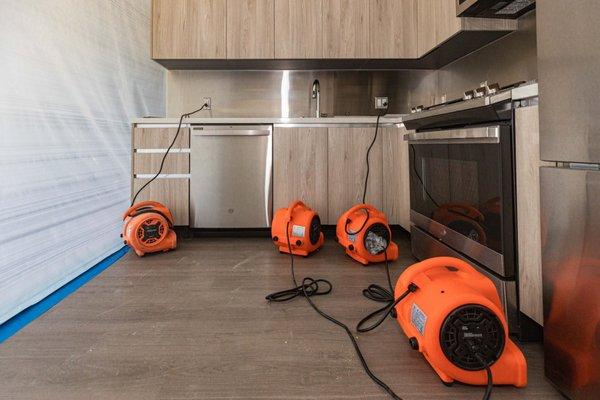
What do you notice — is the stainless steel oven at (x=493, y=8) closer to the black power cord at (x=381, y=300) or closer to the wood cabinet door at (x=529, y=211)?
the wood cabinet door at (x=529, y=211)

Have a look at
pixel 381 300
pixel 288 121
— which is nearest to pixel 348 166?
pixel 288 121

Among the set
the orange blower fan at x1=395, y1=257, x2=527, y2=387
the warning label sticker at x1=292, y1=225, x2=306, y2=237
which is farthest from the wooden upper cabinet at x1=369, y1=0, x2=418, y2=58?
the orange blower fan at x1=395, y1=257, x2=527, y2=387

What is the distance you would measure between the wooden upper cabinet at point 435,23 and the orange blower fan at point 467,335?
1.70m

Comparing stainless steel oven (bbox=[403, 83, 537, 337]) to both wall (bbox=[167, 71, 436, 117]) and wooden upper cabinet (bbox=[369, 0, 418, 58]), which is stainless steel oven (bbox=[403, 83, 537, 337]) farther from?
wall (bbox=[167, 71, 436, 117])

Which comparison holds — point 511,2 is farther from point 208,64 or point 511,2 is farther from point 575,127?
point 208,64

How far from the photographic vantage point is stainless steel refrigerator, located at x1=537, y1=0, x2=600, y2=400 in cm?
63

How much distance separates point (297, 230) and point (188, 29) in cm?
186

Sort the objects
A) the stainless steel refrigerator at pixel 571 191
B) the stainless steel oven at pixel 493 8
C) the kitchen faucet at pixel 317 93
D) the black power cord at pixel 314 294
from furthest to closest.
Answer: the kitchen faucet at pixel 317 93 → the stainless steel oven at pixel 493 8 → the black power cord at pixel 314 294 → the stainless steel refrigerator at pixel 571 191

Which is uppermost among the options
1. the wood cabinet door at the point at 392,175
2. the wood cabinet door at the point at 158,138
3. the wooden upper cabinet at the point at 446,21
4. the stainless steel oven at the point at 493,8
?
the wooden upper cabinet at the point at 446,21

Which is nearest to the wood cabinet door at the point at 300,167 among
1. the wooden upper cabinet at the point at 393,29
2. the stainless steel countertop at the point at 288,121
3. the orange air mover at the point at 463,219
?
the stainless steel countertop at the point at 288,121

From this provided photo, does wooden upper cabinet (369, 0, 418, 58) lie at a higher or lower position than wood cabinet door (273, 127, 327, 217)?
higher

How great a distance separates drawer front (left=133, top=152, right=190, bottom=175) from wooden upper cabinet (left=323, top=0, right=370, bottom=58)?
1383 mm

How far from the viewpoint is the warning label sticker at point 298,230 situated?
1916 mm

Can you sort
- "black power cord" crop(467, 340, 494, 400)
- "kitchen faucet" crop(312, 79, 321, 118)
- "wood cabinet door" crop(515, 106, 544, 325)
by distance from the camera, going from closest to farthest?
"black power cord" crop(467, 340, 494, 400) → "wood cabinet door" crop(515, 106, 544, 325) → "kitchen faucet" crop(312, 79, 321, 118)
